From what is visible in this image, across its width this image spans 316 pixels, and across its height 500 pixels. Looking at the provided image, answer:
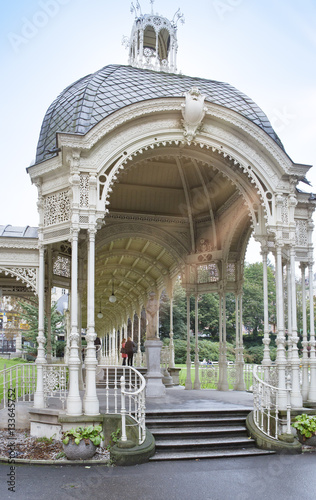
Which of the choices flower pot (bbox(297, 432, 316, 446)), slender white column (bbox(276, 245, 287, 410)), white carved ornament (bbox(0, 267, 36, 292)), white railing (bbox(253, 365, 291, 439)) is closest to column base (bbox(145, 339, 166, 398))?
white railing (bbox(253, 365, 291, 439))

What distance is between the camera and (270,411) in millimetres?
9000

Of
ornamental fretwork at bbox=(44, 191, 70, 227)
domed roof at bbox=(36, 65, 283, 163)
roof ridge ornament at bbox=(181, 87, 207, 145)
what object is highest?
domed roof at bbox=(36, 65, 283, 163)

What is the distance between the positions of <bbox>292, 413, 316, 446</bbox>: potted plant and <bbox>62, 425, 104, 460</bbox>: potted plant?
3.42 metres

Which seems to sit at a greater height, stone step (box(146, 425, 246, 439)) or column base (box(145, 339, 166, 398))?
column base (box(145, 339, 166, 398))

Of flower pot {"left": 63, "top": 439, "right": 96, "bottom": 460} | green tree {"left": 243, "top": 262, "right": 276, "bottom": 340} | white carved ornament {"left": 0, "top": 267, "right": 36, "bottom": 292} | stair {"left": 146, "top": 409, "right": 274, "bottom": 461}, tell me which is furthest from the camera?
green tree {"left": 243, "top": 262, "right": 276, "bottom": 340}

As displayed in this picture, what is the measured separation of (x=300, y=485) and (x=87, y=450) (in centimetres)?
313

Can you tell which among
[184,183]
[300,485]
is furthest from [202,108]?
[300,485]

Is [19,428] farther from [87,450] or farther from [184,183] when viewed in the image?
[184,183]

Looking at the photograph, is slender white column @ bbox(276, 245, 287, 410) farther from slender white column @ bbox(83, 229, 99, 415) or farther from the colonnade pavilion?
slender white column @ bbox(83, 229, 99, 415)

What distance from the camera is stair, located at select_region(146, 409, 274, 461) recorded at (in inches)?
313

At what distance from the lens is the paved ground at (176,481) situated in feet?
20.0

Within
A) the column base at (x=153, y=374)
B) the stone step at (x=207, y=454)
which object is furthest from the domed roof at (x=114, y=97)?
the stone step at (x=207, y=454)

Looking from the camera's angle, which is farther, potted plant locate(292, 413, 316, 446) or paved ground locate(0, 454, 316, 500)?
potted plant locate(292, 413, 316, 446)

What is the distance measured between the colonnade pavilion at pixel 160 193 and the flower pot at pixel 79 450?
654 mm
